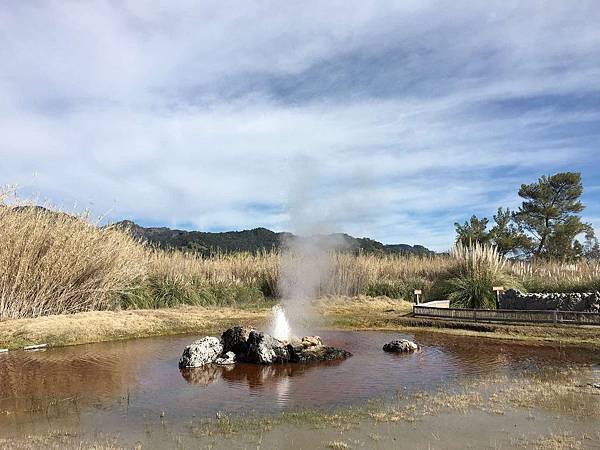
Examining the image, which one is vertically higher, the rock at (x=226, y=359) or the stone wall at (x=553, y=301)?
the stone wall at (x=553, y=301)

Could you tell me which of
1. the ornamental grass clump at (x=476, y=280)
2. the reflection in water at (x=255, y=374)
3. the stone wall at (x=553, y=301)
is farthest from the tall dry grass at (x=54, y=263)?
the stone wall at (x=553, y=301)

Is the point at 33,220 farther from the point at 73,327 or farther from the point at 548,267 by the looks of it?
the point at 548,267

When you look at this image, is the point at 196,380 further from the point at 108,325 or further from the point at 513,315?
the point at 513,315

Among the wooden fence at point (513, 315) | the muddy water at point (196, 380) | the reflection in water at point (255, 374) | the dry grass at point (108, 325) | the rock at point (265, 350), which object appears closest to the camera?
the muddy water at point (196, 380)

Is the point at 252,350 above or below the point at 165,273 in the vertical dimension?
below

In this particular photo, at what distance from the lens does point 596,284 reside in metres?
18.6

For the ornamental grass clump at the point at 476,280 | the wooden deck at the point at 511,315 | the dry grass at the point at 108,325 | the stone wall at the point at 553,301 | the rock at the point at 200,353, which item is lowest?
the rock at the point at 200,353

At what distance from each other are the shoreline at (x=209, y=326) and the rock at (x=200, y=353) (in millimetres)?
4541

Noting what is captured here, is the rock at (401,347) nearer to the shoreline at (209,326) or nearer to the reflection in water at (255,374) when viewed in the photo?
the reflection in water at (255,374)

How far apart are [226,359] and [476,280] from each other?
12197mm

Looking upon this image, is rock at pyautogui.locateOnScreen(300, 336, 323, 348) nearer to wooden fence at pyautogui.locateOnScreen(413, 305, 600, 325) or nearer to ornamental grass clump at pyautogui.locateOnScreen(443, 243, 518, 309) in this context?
wooden fence at pyautogui.locateOnScreen(413, 305, 600, 325)

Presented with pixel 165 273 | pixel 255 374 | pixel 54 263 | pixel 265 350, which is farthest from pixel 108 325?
pixel 165 273

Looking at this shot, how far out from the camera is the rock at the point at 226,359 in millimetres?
11141

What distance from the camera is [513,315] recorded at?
15852 mm
